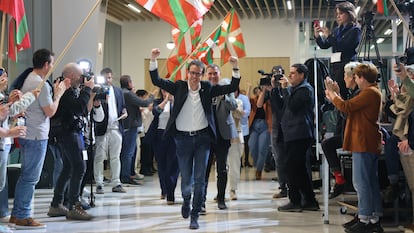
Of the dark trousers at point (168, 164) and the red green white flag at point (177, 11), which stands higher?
the red green white flag at point (177, 11)

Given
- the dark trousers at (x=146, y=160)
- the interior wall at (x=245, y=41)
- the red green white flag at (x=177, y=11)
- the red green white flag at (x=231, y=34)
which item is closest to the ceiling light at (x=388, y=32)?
the interior wall at (x=245, y=41)

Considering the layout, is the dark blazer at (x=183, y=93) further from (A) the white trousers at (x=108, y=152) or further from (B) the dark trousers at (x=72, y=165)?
(A) the white trousers at (x=108, y=152)

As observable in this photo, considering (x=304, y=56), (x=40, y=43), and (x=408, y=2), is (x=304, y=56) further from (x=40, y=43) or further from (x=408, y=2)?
(x=408, y=2)

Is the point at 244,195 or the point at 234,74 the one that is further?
the point at 244,195

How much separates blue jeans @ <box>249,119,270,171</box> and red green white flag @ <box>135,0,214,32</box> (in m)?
4.11

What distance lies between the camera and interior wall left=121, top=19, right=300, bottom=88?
47.6 ft

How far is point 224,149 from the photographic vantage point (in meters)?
6.29

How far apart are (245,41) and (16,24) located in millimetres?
9815

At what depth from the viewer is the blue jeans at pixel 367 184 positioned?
4.90 metres

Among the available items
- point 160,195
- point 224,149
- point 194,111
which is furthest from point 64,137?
point 160,195

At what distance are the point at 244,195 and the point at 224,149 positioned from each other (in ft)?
5.03

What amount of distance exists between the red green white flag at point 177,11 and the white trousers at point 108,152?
231 cm

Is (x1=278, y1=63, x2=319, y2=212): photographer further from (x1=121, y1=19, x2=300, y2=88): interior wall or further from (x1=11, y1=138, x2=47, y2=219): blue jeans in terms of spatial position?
(x1=121, y1=19, x2=300, y2=88): interior wall

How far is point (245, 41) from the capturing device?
1466 centimetres
